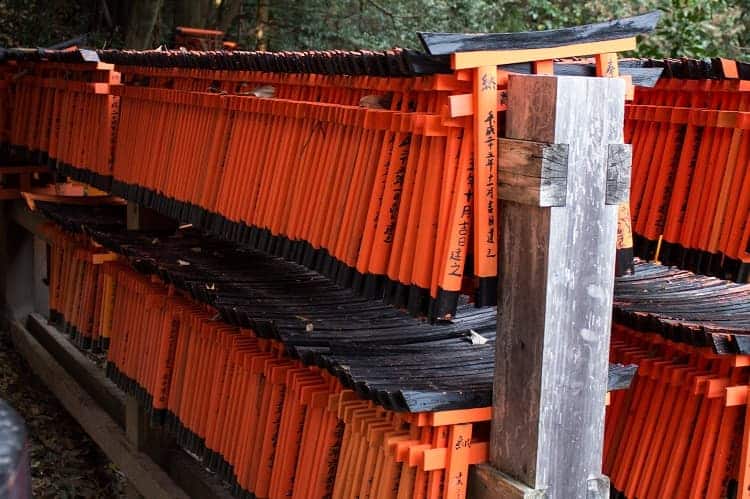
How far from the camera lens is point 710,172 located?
435cm

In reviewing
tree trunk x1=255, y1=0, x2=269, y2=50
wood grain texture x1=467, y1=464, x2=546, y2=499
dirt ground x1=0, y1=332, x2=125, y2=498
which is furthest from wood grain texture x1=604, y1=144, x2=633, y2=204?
tree trunk x1=255, y1=0, x2=269, y2=50

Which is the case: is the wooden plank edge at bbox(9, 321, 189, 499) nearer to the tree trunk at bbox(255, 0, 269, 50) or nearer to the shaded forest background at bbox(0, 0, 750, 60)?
the shaded forest background at bbox(0, 0, 750, 60)

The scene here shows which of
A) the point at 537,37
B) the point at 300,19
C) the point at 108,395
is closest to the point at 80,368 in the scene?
the point at 108,395

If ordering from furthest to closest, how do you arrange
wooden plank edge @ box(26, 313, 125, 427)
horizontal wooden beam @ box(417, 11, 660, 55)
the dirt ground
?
the dirt ground
wooden plank edge @ box(26, 313, 125, 427)
horizontal wooden beam @ box(417, 11, 660, 55)

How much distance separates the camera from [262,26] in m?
15.5

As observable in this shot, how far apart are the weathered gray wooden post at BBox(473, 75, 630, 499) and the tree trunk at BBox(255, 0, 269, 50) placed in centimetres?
1247

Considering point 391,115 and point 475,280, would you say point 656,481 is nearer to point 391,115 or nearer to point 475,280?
point 475,280

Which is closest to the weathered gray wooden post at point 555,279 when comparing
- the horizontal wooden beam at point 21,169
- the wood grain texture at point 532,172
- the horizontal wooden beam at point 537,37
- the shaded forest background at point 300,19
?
the wood grain texture at point 532,172

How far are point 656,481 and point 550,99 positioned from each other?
2.14 m

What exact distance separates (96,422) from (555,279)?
211 inches

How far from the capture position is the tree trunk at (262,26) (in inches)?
607

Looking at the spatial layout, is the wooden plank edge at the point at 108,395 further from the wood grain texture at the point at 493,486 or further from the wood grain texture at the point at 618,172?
Result: the wood grain texture at the point at 618,172

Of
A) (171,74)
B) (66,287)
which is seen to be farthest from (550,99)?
(66,287)

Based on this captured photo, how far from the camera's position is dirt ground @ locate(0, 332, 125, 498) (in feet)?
29.0
